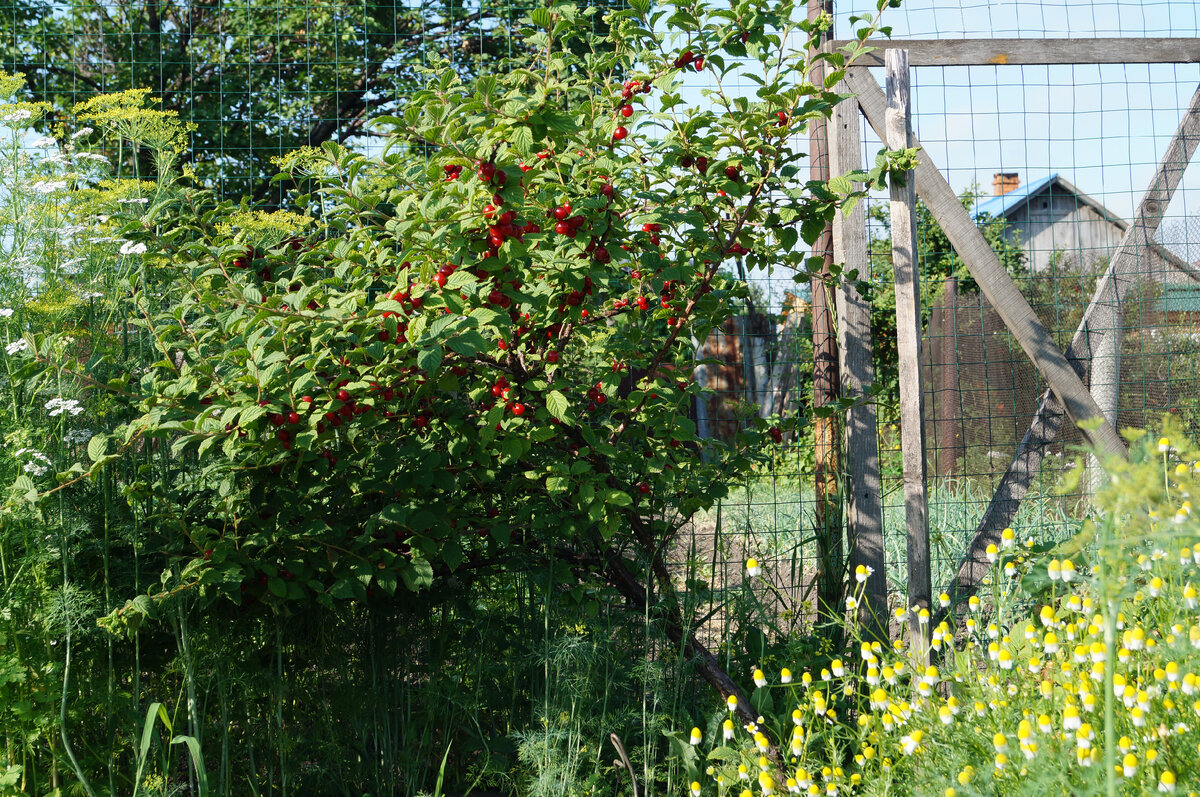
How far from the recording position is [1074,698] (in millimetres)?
1772

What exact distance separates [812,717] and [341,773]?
1.39 m

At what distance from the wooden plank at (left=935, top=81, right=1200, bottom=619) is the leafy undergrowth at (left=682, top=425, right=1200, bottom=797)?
82 cm

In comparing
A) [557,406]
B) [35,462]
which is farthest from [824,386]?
[35,462]

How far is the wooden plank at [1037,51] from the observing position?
315cm

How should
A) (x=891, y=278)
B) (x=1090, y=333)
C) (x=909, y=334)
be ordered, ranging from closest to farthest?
(x=909, y=334) → (x=1090, y=333) → (x=891, y=278)

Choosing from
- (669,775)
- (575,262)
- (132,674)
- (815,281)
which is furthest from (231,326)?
(815,281)

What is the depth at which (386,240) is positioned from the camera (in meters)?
2.35

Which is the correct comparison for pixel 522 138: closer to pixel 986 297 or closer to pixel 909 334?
pixel 909 334

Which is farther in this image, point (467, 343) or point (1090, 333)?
point (1090, 333)

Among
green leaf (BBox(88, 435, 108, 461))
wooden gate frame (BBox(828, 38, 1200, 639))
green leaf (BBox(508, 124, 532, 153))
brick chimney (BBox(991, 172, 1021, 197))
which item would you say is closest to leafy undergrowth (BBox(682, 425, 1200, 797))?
wooden gate frame (BBox(828, 38, 1200, 639))

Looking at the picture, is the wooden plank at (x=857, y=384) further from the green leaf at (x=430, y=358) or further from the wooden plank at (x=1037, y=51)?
the green leaf at (x=430, y=358)

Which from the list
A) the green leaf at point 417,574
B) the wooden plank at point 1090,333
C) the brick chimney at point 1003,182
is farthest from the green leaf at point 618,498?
the brick chimney at point 1003,182

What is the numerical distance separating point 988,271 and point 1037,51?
92cm

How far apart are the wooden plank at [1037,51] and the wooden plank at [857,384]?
0.30 m
